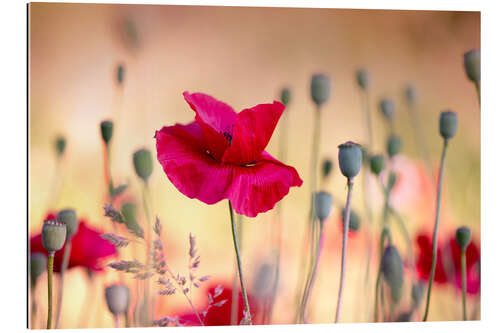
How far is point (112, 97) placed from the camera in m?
1.64

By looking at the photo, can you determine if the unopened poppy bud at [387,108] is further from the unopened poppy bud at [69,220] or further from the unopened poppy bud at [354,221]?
the unopened poppy bud at [69,220]

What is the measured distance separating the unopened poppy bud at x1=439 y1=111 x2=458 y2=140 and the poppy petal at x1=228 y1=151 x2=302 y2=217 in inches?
21.1

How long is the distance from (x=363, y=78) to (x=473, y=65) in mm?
314

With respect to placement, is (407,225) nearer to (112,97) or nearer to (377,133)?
(377,133)

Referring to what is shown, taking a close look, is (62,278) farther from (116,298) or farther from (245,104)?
(245,104)

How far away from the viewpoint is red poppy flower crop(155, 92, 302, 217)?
133 centimetres

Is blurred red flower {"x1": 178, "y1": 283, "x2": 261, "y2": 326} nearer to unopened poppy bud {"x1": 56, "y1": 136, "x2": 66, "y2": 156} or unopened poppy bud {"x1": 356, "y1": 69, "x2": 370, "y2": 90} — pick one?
unopened poppy bud {"x1": 56, "y1": 136, "x2": 66, "y2": 156}

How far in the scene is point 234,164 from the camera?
1.36m

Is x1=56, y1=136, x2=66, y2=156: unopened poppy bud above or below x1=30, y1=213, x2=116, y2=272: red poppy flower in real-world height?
above

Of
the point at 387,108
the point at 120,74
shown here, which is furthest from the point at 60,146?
the point at 387,108

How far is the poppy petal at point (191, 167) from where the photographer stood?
4.39ft

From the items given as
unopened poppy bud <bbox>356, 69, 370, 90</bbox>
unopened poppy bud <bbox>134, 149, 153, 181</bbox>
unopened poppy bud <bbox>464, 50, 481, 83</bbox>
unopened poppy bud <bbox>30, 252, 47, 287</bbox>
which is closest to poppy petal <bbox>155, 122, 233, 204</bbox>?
unopened poppy bud <bbox>134, 149, 153, 181</bbox>

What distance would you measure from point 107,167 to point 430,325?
3.17 ft
